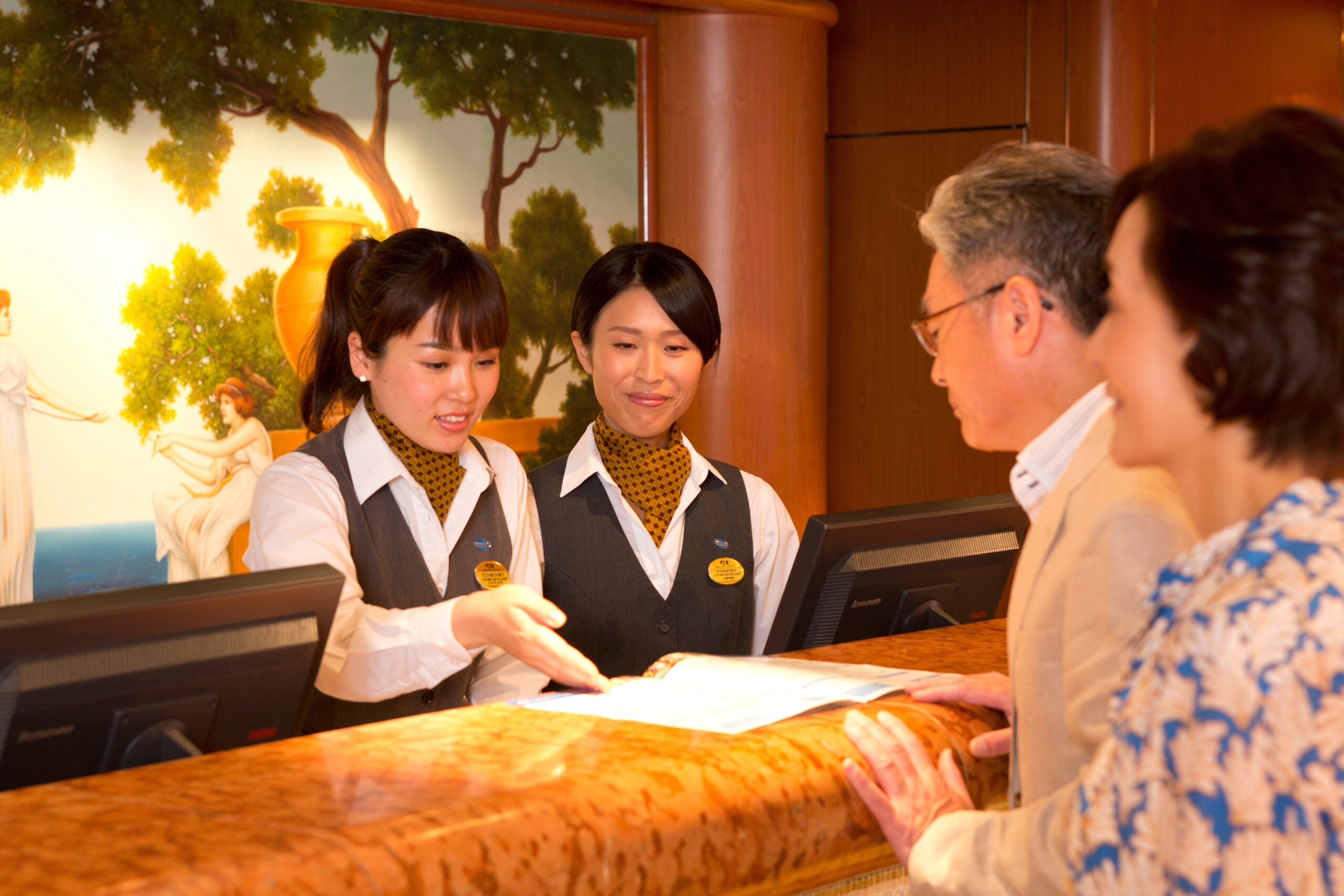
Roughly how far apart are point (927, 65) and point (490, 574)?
4.04 m

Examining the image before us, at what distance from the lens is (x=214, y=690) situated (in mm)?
1618

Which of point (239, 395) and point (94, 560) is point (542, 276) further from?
point (94, 560)

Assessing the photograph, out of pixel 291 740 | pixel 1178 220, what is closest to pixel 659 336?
pixel 291 740

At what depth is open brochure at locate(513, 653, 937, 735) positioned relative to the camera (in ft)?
5.59

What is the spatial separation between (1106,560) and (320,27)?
3.92 meters

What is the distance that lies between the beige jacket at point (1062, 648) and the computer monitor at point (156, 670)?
844 mm

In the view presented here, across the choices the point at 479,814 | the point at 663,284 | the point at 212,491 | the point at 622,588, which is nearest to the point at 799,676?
the point at 479,814

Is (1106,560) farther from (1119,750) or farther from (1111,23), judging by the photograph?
(1111,23)

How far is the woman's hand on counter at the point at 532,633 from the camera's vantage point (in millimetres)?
1851

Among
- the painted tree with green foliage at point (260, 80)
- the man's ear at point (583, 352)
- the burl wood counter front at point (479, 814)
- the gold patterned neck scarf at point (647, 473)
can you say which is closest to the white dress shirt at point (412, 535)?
the gold patterned neck scarf at point (647, 473)

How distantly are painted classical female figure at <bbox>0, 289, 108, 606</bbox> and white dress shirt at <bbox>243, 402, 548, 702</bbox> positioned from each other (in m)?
1.83

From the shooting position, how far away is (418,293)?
2.56m

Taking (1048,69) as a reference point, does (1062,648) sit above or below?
below

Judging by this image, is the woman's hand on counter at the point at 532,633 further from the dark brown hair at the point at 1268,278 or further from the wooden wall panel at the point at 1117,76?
the wooden wall panel at the point at 1117,76
